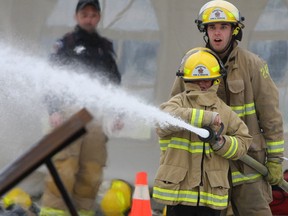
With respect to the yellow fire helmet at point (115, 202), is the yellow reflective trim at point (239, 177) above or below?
above

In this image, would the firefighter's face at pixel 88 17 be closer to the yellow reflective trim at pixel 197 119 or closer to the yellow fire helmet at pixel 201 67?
the yellow fire helmet at pixel 201 67


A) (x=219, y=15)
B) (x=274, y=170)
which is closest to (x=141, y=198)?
(x=274, y=170)

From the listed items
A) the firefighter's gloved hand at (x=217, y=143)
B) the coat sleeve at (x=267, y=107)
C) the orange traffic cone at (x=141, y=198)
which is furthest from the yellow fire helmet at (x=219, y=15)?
the orange traffic cone at (x=141, y=198)

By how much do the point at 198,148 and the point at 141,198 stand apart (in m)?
1.51

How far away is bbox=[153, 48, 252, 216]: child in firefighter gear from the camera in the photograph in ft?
16.8

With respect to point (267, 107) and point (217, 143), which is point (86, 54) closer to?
point (267, 107)

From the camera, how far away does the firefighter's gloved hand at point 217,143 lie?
5070 mm

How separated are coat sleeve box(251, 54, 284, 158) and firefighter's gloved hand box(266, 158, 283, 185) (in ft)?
0.14

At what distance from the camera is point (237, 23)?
5641 millimetres

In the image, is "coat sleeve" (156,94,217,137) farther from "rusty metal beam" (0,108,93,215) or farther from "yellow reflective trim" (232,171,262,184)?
"rusty metal beam" (0,108,93,215)

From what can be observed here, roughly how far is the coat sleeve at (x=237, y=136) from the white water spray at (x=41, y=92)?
55 centimetres

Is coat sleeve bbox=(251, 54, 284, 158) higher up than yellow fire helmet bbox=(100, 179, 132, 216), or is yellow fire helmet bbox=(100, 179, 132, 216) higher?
coat sleeve bbox=(251, 54, 284, 158)

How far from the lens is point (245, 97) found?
561cm

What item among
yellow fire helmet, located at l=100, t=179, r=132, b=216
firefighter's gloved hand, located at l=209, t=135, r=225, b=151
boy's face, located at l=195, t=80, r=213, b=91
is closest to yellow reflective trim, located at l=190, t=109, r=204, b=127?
firefighter's gloved hand, located at l=209, t=135, r=225, b=151
